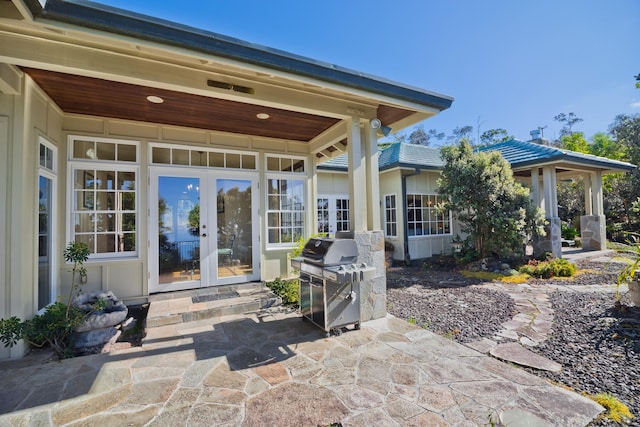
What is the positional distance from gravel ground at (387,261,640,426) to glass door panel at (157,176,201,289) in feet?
11.7

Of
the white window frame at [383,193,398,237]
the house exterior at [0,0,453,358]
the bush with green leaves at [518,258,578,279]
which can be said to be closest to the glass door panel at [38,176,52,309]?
the house exterior at [0,0,453,358]

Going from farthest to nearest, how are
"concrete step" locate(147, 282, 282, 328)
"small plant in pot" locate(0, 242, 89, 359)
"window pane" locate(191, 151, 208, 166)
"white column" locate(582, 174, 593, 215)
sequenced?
"white column" locate(582, 174, 593, 215), "window pane" locate(191, 151, 208, 166), "concrete step" locate(147, 282, 282, 328), "small plant in pot" locate(0, 242, 89, 359)

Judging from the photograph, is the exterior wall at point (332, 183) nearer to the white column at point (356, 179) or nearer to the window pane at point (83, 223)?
the white column at point (356, 179)

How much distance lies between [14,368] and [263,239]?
3490 millimetres

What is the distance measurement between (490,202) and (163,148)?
782cm

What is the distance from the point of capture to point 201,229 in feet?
16.3

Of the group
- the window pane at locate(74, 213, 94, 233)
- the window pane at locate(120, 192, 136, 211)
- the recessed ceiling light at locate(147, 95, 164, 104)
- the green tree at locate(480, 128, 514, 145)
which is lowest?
the window pane at locate(74, 213, 94, 233)

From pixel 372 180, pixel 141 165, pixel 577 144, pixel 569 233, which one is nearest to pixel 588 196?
pixel 569 233

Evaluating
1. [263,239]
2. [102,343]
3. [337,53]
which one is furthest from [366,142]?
[337,53]

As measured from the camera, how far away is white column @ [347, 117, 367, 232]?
3964 millimetres

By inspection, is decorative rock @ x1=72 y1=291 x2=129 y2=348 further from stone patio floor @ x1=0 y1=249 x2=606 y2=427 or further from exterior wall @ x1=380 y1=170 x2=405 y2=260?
exterior wall @ x1=380 y1=170 x2=405 y2=260

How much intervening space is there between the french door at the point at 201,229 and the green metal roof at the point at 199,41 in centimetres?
271

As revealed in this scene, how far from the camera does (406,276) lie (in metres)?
7.34

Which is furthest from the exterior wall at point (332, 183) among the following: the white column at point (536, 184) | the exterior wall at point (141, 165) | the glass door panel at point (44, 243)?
the glass door panel at point (44, 243)
